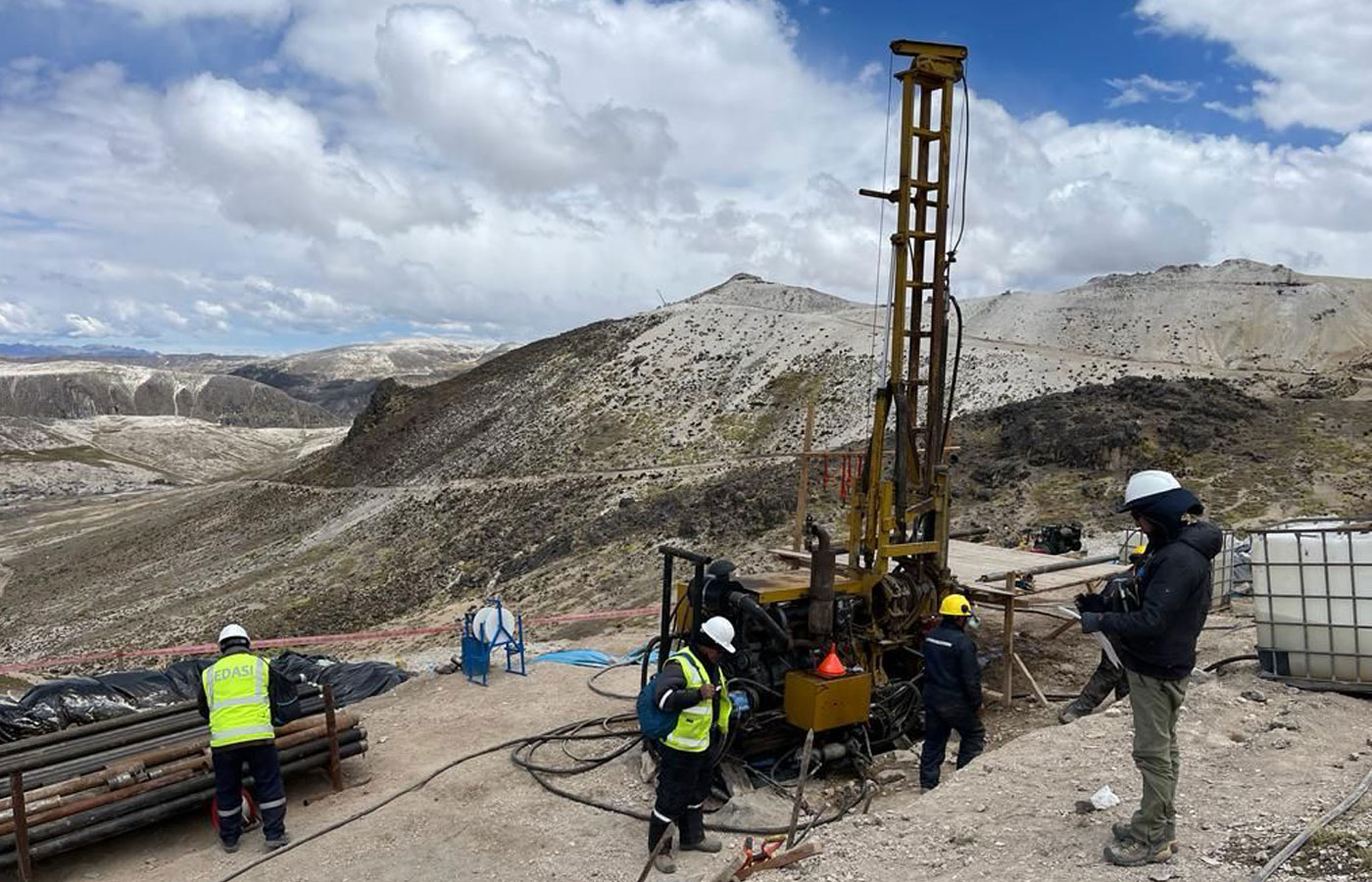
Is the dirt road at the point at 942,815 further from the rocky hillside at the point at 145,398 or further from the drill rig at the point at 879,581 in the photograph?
the rocky hillside at the point at 145,398

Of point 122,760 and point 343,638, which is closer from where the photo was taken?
point 122,760

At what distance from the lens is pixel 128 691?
10.7 metres

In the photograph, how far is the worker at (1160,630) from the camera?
4910mm

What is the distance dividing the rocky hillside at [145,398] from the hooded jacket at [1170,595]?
150859 mm

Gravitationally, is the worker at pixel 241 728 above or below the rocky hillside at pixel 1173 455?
below

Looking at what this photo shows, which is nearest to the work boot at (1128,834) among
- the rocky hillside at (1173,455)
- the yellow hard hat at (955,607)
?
the yellow hard hat at (955,607)

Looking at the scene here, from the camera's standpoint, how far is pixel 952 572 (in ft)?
36.4

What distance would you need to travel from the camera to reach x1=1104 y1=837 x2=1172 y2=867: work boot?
508 centimetres

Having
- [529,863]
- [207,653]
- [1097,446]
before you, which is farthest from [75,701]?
[1097,446]

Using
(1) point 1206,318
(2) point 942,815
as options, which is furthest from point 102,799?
(1) point 1206,318

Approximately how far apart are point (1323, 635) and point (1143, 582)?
13.9ft

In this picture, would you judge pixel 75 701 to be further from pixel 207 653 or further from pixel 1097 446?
pixel 1097 446

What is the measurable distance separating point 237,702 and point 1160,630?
22.2 ft

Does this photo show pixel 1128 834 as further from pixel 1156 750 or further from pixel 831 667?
pixel 831 667
